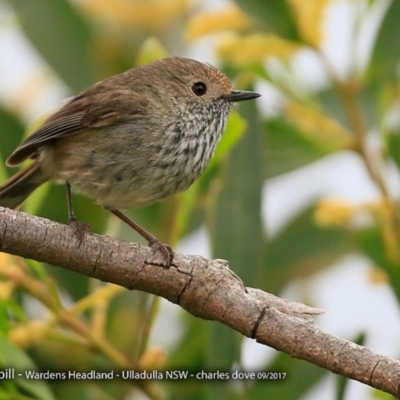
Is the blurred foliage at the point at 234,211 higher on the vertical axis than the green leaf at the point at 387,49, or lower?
lower

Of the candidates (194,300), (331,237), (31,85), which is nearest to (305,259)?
(331,237)

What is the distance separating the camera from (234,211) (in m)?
3.65

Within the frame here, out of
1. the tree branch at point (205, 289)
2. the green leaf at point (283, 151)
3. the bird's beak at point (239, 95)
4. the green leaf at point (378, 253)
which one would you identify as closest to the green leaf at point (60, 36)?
the bird's beak at point (239, 95)

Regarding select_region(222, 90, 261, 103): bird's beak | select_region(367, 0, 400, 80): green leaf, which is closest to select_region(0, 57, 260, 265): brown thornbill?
select_region(222, 90, 261, 103): bird's beak

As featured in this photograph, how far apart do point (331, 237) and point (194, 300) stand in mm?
1608

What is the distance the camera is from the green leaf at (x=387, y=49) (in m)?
4.07

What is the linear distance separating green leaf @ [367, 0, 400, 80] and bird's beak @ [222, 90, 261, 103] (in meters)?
0.50

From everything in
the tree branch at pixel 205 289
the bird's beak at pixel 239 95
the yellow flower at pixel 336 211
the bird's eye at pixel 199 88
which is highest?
the bird's eye at pixel 199 88

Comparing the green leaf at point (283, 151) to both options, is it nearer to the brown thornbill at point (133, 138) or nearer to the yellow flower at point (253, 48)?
the brown thornbill at point (133, 138)

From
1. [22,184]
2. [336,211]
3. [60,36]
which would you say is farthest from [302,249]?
[60,36]

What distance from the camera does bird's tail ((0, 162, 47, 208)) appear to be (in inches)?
165

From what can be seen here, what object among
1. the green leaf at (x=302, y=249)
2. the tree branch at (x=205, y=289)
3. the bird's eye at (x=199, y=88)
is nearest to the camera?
the tree branch at (x=205, y=289)

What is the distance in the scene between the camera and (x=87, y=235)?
307 centimetres

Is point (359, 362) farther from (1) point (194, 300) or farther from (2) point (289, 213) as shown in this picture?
(2) point (289, 213)
